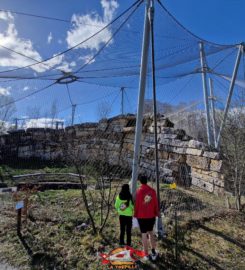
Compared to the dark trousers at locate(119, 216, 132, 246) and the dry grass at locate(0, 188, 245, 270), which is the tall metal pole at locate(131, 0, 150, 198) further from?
the dry grass at locate(0, 188, 245, 270)

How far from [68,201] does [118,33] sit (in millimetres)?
4380

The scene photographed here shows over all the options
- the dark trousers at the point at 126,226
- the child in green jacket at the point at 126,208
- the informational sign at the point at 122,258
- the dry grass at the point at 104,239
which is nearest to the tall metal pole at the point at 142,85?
the child in green jacket at the point at 126,208

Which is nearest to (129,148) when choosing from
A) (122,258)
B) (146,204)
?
(146,204)

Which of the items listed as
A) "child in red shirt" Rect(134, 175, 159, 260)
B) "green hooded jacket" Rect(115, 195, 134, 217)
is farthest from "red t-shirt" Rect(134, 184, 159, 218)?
"green hooded jacket" Rect(115, 195, 134, 217)

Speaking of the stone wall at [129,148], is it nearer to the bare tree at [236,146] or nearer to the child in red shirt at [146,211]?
the bare tree at [236,146]

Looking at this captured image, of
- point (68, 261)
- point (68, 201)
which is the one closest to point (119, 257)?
point (68, 261)

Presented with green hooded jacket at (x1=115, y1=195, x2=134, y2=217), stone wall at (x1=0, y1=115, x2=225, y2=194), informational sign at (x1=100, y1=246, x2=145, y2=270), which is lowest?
informational sign at (x1=100, y1=246, x2=145, y2=270)

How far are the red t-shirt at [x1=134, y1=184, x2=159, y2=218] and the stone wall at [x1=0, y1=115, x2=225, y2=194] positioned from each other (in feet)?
5.00

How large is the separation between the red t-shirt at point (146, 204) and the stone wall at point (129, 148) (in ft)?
5.00

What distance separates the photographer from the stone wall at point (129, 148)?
7457mm

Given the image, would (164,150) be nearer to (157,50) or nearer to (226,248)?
(157,50)

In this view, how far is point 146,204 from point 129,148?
8039 mm

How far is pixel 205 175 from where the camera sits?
8.01 m

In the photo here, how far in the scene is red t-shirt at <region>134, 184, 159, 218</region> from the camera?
12.0ft
